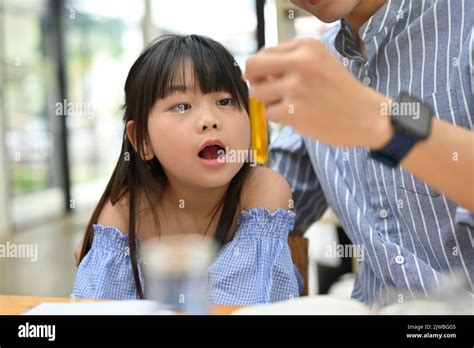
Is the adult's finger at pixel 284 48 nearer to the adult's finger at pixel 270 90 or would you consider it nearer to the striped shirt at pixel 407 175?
the adult's finger at pixel 270 90

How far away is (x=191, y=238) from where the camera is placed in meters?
1.09

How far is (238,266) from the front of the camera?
0.99 m

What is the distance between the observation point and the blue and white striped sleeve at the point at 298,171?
4.59 feet

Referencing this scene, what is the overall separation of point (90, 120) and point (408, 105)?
583cm

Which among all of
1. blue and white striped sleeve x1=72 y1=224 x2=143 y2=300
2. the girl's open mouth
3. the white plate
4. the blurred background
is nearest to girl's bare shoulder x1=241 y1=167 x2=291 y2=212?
the girl's open mouth

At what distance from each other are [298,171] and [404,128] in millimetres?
767

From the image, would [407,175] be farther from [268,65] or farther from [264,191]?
[268,65]

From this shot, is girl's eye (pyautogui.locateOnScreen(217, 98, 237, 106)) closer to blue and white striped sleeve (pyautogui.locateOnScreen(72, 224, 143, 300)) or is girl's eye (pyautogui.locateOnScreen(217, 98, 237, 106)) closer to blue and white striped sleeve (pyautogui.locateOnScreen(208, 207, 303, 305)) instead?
blue and white striped sleeve (pyautogui.locateOnScreen(208, 207, 303, 305))

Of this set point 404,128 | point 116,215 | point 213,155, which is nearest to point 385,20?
point 213,155

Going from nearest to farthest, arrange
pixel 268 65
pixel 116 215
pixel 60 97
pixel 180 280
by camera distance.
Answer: pixel 268 65 → pixel 180 280 → pixel 116 215 → pixel 60 97

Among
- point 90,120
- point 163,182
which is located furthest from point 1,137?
point 163,182

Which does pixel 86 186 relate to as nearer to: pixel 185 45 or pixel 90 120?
pixel 90 120

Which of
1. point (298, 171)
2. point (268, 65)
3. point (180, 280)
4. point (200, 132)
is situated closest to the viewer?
point (268, 65)

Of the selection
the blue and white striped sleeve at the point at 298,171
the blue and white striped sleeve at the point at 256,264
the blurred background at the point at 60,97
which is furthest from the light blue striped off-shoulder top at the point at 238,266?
the blurred background at the point at 60,97
